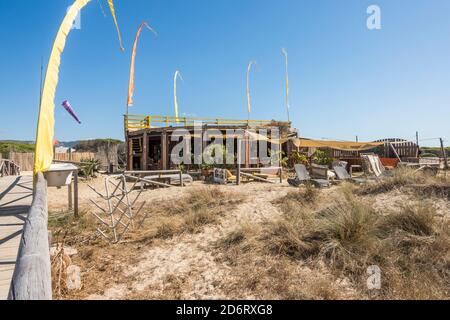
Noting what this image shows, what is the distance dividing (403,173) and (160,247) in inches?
282

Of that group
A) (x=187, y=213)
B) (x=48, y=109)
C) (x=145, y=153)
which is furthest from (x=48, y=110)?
(x=145, y=153)

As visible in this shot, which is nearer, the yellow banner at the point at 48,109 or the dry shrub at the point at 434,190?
the yellow banner at the point at 48,109

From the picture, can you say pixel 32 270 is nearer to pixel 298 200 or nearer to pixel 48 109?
pixel 48 109

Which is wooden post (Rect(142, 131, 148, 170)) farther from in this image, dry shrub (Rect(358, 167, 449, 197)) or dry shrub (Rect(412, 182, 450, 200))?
dry shrub (Rect(412, 182, 450, 200))

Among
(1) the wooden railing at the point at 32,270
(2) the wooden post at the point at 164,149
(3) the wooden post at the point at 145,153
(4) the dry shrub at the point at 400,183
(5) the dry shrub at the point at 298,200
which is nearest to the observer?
(1) the wooden railing at the point at 32,270

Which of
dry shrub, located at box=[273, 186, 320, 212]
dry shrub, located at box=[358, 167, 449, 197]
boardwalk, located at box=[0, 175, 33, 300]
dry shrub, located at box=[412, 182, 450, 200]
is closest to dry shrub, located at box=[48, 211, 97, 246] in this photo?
boardwalk, located at box=[0, 175, 33, 300]

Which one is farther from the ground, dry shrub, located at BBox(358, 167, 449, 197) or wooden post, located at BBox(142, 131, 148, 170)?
wooden post, located at BBox(142, 131, 148, 170)

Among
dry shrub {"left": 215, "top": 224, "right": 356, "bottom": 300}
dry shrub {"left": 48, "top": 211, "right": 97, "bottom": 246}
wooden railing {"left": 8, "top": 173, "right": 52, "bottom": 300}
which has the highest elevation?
wooden railing {"left": 8, "top": 173, "right": 52, "bottom": 300}

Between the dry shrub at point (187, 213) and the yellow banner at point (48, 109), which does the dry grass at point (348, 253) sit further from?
the yellow banner at point (48, 109)

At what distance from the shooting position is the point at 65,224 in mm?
5945

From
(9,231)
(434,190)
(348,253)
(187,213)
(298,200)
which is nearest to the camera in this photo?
(9,231)

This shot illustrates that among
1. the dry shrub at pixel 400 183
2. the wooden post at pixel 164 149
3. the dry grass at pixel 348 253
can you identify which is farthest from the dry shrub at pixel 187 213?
the wooden post at pixel 164 149

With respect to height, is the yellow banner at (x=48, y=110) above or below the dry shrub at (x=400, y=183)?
above

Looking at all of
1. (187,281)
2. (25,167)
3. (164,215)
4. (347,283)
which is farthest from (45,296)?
(25,167)
